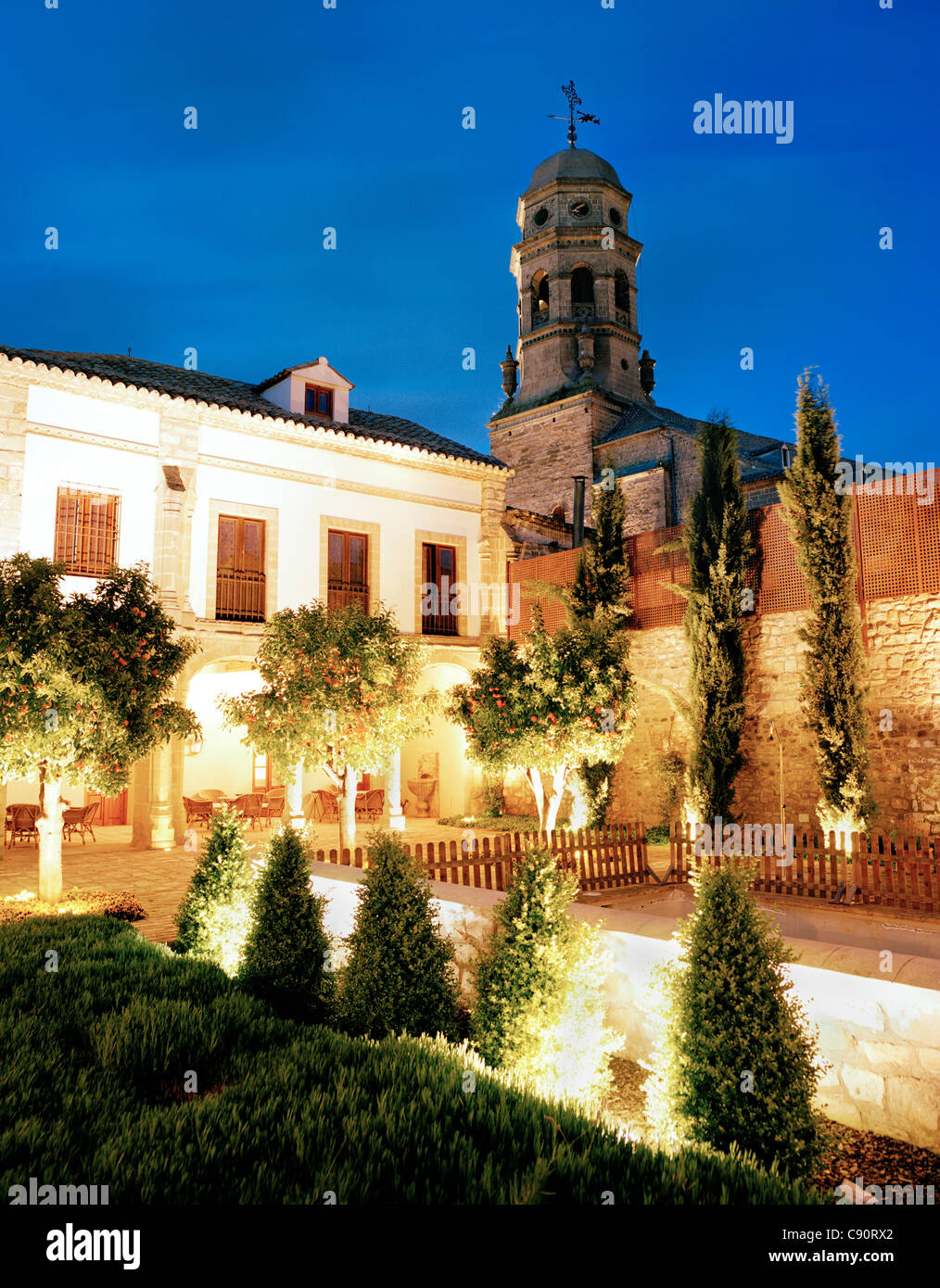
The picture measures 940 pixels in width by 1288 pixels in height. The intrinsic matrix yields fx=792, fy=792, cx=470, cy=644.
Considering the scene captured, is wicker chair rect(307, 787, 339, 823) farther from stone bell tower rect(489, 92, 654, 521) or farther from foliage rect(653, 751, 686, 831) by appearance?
stone bell tower rect(489, 92, 654, 521)

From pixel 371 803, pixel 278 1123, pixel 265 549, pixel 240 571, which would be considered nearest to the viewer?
pixel 278 1123

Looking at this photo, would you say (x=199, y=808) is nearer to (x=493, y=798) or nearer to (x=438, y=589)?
(x=493, y=798)

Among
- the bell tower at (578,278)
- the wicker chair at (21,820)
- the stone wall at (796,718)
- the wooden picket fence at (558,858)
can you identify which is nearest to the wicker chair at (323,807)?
the wicker chair at (21,820)

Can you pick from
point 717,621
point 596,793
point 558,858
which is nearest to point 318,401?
point 717,621

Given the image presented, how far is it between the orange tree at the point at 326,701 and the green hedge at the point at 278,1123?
5.29 m

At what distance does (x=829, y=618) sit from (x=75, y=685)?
34.3 feet

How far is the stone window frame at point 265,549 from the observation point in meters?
16.0

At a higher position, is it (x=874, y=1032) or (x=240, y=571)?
(x=240, y=571)

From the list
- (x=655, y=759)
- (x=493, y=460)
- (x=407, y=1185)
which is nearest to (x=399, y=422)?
(x=493, y=460)

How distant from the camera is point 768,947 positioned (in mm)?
4074

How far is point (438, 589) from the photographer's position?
1920 centimetres
